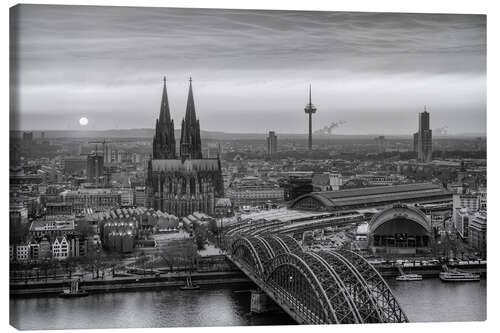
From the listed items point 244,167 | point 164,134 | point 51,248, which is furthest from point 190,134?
point 51,248

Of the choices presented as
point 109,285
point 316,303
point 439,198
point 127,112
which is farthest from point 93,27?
point 439,198

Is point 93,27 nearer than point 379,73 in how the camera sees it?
Yes

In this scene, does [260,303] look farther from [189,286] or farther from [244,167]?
[244,167]

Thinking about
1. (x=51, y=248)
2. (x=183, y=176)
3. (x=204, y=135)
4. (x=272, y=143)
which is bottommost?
(x=51, y=248)

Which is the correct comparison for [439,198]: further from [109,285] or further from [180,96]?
[109,285]

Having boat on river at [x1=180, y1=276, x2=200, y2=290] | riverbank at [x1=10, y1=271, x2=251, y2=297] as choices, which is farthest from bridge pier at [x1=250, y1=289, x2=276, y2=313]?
boat on river at [x1=180, y1=276, x2=200, y2=290]

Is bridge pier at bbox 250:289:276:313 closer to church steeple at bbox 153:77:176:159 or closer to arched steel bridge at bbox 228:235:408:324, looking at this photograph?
arched steel bridge at bbox 228:235:408:324

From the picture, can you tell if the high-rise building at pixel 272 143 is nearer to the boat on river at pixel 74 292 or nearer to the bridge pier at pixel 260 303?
the bridge pier at pixel 260 303
